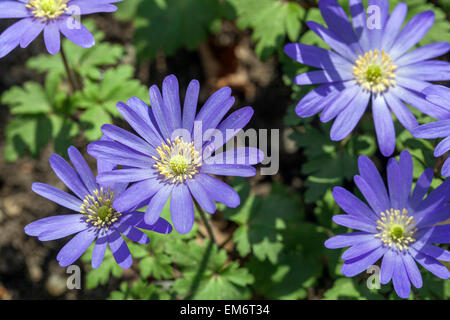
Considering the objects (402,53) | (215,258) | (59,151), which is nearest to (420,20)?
(402,53)

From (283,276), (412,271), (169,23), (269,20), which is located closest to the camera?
(412,271)

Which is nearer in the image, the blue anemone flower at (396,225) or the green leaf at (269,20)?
the blue anemone flower at (396,225)

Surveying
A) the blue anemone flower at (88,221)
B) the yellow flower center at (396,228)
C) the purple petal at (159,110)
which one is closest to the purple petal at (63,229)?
the blue anemone flower at (88,221)

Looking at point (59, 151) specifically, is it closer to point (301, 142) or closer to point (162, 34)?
point (162, 34)

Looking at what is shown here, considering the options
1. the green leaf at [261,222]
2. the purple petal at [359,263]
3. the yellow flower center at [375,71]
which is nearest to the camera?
the purple petal at [359,263]

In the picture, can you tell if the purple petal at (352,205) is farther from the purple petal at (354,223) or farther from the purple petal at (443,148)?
the purple petal at (443,148)

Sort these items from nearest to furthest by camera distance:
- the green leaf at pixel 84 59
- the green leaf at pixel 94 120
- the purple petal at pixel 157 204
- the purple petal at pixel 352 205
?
the purple petal at pixel 157 204 < the purple petal at pixel 352 205 < the green leaf at pixel 94 120 < the green leaf at pixel 84 59

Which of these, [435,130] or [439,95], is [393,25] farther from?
[435,130]

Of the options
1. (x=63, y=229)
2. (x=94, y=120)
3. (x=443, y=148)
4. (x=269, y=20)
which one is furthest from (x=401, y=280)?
(x=94, y=120)
